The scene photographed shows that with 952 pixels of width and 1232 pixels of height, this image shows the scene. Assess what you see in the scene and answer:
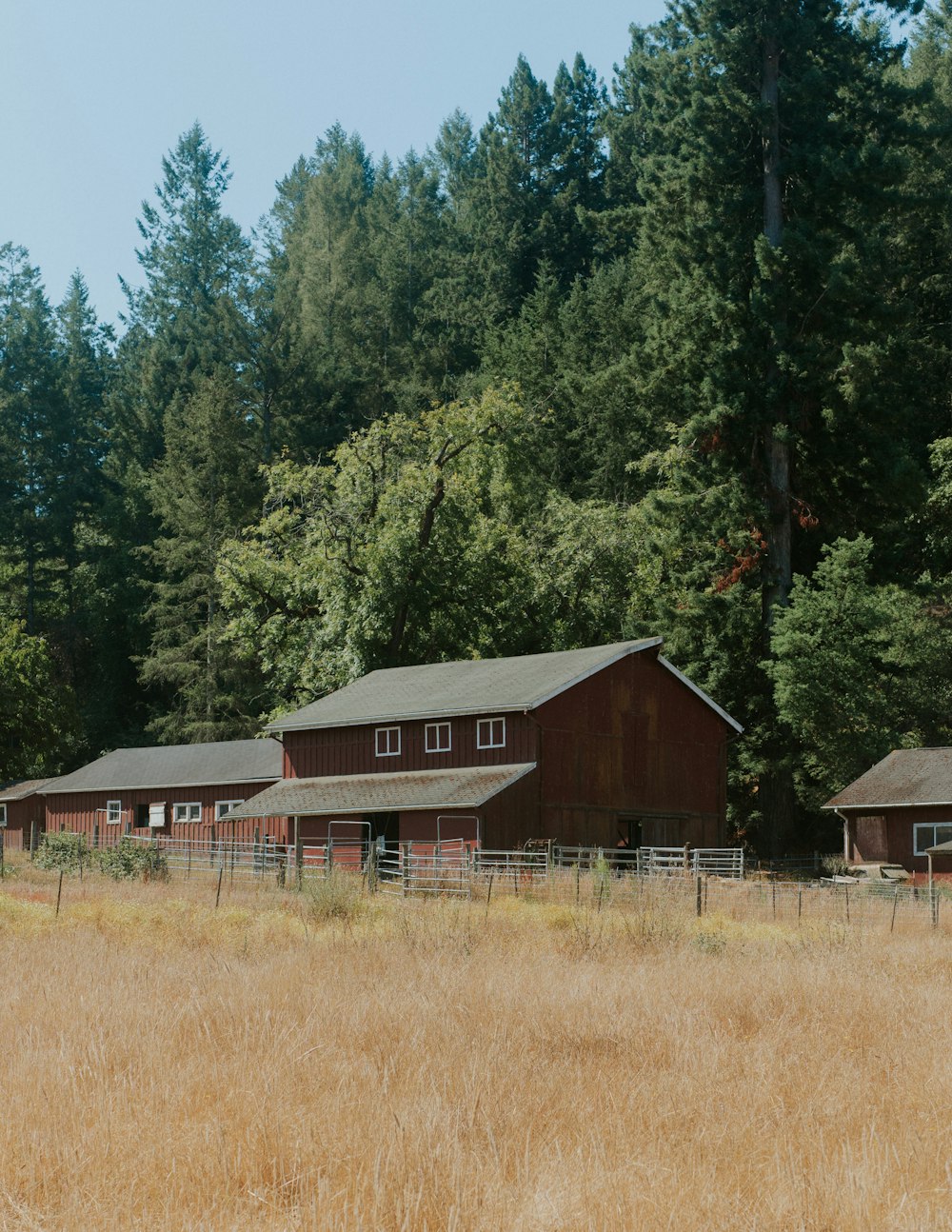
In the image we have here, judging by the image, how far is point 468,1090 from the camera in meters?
9.92

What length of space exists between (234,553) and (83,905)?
3717cm

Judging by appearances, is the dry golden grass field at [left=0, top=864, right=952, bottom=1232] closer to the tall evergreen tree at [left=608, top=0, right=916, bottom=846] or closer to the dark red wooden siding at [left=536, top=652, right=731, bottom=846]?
the dark red wooden siding at [left=536, top=652, right=731, bottom=846]

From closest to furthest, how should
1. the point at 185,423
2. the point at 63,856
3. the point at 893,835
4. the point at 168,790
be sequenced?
the point at 893,835 < the point at 63,856 < the point at 168,790 < the point at 185,423

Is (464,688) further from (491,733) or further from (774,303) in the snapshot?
(774,303)

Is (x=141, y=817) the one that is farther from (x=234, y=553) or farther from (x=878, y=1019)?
(x=878, y=1019)

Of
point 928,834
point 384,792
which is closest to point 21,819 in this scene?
point 384,792

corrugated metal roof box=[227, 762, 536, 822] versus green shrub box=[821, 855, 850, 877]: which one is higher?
corrugated metal roof box=[227, 762, 536, 822]

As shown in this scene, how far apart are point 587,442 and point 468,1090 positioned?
60637 mm

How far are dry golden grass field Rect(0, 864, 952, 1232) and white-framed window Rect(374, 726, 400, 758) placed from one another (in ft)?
90.3

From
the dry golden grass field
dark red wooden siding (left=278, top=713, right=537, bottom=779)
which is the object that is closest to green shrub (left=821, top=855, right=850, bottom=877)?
dark red wooden siding (left=278, top=713, right=537, bottom=779)

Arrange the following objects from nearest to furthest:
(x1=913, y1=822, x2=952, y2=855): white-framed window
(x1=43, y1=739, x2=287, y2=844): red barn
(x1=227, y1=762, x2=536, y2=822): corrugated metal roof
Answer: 1. (x1=227, y1=762, x2=536, y2=822): corrugated metal roof
2. (x1=913, y1=822, x2=952, y2=855): white-framed window
3. (x1=43, y1=739, x2=287, y2=844): red barn

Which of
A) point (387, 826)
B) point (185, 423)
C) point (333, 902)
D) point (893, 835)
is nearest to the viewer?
point (333, 902)

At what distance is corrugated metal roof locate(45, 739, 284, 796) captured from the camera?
185 ft

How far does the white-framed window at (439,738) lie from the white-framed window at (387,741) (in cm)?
152
